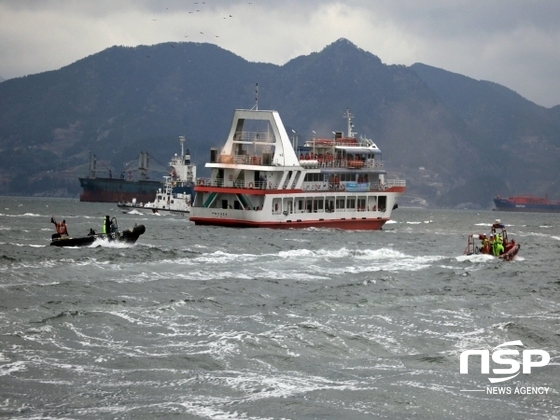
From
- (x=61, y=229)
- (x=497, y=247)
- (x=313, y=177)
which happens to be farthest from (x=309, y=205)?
(x=61, y=229)

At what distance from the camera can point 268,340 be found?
25.9 m

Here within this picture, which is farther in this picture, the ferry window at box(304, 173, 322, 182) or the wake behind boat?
the ferry window at box(304, 173, 322, 182)

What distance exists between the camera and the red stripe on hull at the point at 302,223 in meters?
70.6

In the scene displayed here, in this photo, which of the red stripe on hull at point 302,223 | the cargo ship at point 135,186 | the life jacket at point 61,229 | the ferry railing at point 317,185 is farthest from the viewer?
the cargo ship at point 135,186

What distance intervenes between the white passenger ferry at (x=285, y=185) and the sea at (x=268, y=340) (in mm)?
25878

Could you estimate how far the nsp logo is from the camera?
77.9 feet

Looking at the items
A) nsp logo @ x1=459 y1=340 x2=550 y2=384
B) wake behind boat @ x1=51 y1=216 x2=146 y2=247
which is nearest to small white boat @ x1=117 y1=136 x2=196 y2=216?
wake behind boat @ x1=51 y1=216 x2=146 y2=247

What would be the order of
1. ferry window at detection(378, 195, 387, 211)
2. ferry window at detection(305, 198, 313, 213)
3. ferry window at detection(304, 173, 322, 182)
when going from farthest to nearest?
ferry window at detection(378, 195, 387, 211) < ferry window at detection(304, 173, 322, 182) < ferry window at detection(305, 198, 313, 213)

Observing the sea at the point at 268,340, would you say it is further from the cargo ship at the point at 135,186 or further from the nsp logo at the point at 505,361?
the cargo ship at the point at 135,186

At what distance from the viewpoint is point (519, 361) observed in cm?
2489

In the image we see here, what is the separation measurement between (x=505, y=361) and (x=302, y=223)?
49095 mm

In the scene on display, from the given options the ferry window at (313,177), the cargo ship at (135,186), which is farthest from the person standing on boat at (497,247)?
the cargo ship at (135,186)

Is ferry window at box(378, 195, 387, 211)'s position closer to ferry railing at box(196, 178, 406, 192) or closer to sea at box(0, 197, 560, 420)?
ferry railing at box(196, 178, 406, 192)

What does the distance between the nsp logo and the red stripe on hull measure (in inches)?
1748
